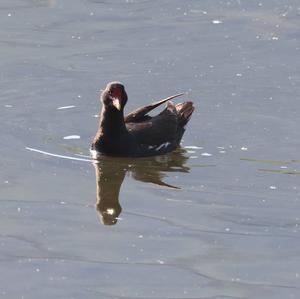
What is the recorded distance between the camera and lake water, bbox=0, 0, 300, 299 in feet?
30.7

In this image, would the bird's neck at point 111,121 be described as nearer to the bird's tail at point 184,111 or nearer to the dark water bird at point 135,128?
the dark water bird at point 135,128

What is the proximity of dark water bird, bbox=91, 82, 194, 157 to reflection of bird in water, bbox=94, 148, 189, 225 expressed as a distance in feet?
0.34

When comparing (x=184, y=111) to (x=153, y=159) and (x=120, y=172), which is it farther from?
(x=120, y=172)

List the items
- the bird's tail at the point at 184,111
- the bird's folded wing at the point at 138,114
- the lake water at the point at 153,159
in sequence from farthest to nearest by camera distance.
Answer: the bird's tail at the point at 184,111 → the bird's folded wing at the point at 138,114 → the lake water at the point at 153,159

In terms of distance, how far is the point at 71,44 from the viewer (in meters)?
16.1

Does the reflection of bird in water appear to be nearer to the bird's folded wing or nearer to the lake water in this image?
the lake water

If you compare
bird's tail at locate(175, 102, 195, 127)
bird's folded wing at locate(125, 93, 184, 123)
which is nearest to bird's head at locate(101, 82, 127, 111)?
bird's folded wing at locate(125, 93, 184, 123)

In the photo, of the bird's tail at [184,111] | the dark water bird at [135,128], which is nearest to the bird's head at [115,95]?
the dark water bird at [135,128]

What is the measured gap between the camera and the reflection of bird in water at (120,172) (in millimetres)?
11016

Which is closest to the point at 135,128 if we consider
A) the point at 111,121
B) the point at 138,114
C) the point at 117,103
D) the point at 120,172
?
the point at 138,114

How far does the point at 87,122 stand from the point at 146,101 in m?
0.87

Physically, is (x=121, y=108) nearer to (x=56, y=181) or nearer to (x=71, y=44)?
(x=56, y=181)

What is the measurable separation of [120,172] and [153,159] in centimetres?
72

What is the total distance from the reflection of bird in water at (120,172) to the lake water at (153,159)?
0.08ft
